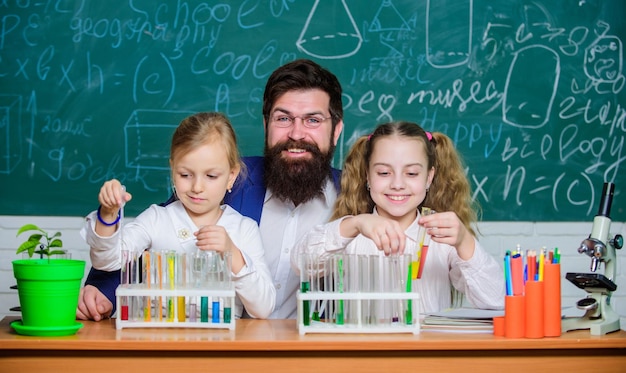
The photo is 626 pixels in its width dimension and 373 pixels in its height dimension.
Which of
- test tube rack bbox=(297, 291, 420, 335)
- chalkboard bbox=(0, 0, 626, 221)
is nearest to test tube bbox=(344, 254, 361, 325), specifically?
test tube rack bbox=(297, 291, 420, 335)

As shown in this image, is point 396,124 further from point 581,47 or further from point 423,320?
point 581,47

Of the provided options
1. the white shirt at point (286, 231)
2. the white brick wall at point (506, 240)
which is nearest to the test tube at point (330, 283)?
the white shirt at point (286, 231)

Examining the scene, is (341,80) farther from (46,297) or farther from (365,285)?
(46,297)

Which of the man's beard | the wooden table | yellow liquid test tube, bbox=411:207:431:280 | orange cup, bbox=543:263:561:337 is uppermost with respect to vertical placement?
the man's beard

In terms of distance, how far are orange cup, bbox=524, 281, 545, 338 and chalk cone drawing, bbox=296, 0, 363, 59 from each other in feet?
7.13

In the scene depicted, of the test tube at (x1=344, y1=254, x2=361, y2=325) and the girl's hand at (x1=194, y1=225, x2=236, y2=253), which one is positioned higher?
the girl's hand at (x1=194, y1=225, x2=236, y2=253)

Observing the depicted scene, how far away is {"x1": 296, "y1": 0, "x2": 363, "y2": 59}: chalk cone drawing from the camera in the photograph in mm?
3807

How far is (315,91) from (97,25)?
4.56 ft

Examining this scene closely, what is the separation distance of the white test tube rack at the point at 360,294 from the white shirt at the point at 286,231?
850 mm

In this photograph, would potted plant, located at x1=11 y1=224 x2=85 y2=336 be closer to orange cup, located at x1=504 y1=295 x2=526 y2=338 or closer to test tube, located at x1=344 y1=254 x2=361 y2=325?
test tube, located at x1=344 y1=254 x2=361 y2=325

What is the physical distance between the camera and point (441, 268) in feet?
8.01

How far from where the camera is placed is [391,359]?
179 centimetres

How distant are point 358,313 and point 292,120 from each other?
117cm

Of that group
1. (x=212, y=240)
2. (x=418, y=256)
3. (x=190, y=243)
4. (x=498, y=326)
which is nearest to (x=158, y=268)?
(x=212, y=240)
